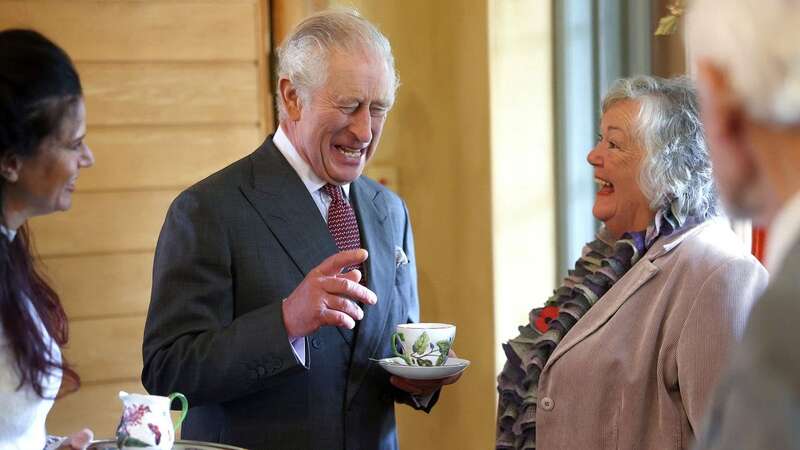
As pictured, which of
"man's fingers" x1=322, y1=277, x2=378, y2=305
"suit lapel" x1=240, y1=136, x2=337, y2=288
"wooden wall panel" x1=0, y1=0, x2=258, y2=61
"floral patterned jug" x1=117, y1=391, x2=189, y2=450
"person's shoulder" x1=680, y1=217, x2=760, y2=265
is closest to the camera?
→ "floral patterned jug" x1=117, y1=391, x2=189, y2=450

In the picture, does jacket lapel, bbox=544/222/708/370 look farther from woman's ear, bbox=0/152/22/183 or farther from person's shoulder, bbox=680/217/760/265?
woman's ear, bbox=0/152/22/183

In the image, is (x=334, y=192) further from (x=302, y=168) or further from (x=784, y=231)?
(x=784, y=231)

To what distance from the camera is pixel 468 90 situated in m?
3.37

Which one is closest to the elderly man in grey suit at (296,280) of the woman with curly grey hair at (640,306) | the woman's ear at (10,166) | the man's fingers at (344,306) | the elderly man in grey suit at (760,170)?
the man's fingers at (344,306)

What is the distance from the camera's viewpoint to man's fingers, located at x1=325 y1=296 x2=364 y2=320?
188cm

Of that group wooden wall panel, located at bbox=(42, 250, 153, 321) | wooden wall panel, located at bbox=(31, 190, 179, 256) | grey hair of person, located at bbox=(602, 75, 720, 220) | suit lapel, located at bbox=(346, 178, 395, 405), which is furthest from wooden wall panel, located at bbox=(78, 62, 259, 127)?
grey hair of person, located at bbox=(602, 75, 720, 220)

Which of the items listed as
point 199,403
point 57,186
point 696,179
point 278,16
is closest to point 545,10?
point 278,16

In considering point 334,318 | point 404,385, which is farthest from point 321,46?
point 404,385

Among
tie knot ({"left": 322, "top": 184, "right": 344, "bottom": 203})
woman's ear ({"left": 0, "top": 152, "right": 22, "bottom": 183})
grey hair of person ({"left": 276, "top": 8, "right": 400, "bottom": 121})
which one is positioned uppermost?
grey hair of person ({"left": 276, "top": 8, "right": 400, "bottom": 121})

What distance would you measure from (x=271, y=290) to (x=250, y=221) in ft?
0.47

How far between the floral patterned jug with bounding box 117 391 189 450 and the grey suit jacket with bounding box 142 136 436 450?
0.33 m

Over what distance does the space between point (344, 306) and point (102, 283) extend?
1.76 m

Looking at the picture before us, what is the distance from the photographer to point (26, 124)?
4.57ft

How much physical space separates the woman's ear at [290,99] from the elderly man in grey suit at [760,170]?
1214 mm
